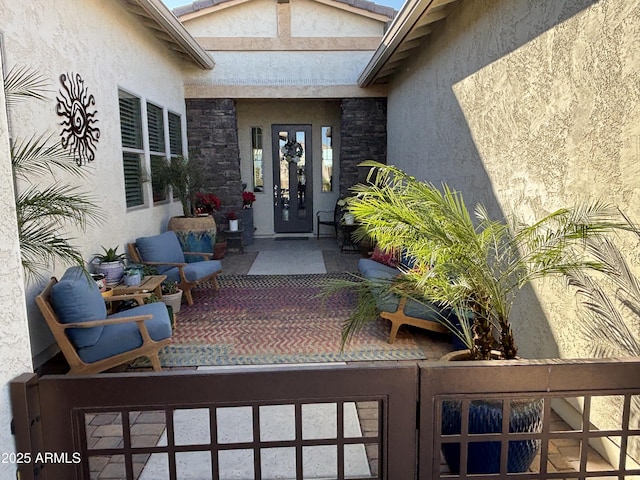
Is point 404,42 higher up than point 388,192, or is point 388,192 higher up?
point 404,42

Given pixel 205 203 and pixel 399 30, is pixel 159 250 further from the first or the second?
pixel 399 30

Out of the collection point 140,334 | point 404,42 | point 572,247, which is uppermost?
point 404,42

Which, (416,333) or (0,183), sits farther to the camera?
(416,333)

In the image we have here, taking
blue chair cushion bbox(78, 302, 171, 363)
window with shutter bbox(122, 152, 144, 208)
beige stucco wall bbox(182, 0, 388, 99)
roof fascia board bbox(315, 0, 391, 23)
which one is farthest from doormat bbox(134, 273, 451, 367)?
roof fascia board bbox(315, 0, 391, 23)

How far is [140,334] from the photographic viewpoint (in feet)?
11.8

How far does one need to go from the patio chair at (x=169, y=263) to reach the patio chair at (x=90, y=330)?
74.1 inches

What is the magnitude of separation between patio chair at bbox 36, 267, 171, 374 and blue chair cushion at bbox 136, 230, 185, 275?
6.42ft

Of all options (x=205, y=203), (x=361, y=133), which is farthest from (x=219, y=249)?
(x=361, y=133)

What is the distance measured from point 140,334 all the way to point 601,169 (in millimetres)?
3418

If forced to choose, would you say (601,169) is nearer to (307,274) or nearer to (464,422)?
(464,422)

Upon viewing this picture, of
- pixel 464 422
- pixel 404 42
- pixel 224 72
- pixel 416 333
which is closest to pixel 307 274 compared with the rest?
pixel 416 333

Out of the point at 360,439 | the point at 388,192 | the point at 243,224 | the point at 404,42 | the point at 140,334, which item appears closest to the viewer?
the point at 360,439

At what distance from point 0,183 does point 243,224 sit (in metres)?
8.32

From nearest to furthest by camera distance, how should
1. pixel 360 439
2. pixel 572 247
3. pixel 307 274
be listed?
pixel 360 439 → pixel 572 247 → pixel 307 274
